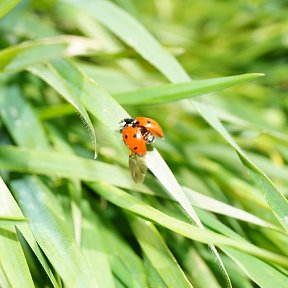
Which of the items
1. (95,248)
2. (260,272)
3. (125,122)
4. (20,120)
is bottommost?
(260,272)

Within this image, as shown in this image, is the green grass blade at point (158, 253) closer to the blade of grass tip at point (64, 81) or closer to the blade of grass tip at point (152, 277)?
the blade of grass tip at point (152, 277)

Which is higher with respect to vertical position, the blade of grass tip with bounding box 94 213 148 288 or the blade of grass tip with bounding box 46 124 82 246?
the blade of grass tip with bounding box 46 124 82 246

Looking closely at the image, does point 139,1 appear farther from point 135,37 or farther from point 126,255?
point 126,255

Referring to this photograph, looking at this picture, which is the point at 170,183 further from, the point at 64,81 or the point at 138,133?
the point at 64,81

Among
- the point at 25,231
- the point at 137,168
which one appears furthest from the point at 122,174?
the point at 25,231

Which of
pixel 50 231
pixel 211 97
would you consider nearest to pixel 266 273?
pixel 50 231

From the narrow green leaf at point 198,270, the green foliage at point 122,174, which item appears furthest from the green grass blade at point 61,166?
the narrow green leaf at point 198,270

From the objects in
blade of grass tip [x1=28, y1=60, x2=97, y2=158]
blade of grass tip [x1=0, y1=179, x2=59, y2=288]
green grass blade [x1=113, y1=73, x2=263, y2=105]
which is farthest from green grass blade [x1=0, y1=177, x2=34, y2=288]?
green grass blade [x1=113, y1=73, x2=263, y2=105]

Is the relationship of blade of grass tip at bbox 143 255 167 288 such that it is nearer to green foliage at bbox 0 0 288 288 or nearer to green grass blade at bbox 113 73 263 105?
green foliage at bbox 0 0 288 288
